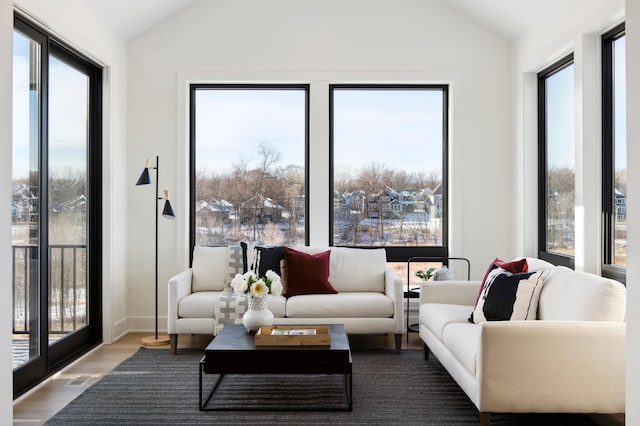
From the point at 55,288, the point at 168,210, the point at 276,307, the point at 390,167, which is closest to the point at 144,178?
the point at 168,210

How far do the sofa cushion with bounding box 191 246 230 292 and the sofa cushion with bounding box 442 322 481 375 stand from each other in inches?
84.6

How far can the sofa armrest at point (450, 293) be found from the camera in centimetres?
443

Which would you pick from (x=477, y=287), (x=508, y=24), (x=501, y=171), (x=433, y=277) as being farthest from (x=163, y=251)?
(x=508, y=24)

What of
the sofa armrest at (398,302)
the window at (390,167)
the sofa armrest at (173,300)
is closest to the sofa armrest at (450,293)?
the sofa armrest at (398,302)

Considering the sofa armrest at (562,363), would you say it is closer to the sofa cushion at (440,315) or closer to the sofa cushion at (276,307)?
the sofa cushion at (440,315)

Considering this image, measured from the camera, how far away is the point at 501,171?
548 centimetres

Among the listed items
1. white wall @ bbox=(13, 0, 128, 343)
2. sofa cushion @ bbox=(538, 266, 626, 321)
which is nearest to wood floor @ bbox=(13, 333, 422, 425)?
white wall @ bbox=(13, 0, 128, 343)

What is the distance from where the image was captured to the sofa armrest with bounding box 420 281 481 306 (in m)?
4.43

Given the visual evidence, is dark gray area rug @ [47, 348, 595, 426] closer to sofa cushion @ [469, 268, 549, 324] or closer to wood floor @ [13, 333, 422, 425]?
wood floor @ [13, 333, 422, 425]

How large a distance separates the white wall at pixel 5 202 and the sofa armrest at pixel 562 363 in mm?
2240

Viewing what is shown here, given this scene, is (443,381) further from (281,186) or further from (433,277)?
(281,186)

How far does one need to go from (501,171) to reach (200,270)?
9.48ft

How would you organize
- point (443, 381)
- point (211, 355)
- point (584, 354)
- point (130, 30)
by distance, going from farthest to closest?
point (130, 30), point (443, 381), point (211, 355), point (584, 354)

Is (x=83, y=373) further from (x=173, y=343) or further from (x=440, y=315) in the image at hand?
(x=440, y=315)
